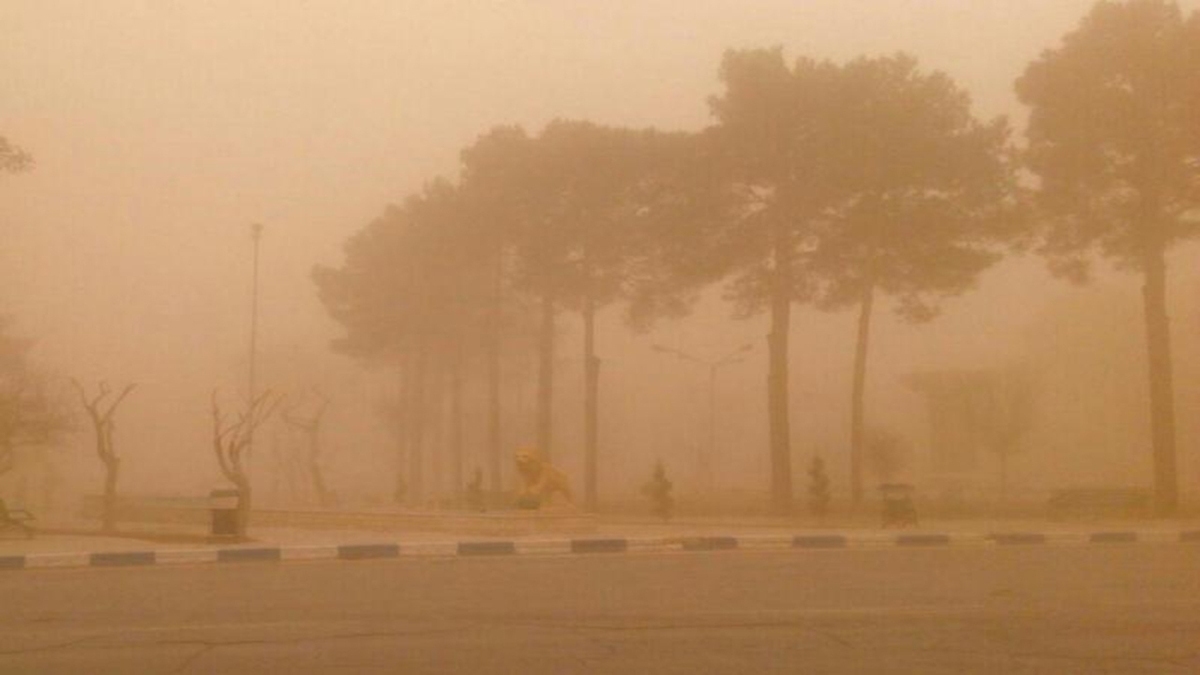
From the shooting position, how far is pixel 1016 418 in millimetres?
52594

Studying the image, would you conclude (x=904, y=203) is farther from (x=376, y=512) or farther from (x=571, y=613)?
(x=571, y=613)

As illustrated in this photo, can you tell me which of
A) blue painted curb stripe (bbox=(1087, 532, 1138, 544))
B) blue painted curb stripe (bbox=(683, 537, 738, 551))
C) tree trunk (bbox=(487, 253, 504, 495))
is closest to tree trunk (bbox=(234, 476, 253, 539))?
blue painted curb stripe (bbox=(683, 537, 738, 551))

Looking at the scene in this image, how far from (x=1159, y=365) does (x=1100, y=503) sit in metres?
3.47

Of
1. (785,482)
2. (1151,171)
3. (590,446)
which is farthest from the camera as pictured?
(590,446)

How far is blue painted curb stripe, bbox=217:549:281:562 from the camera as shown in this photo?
19641 millimetres

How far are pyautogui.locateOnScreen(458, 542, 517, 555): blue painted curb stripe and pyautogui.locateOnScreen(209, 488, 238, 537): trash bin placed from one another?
4.04 meters

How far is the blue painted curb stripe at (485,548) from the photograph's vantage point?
2094 cm

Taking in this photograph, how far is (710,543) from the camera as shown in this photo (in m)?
21.9

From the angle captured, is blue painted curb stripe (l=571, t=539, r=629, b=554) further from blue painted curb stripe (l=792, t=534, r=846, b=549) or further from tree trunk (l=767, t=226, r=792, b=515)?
tree trunk (l=767, t=226, r=792, b=515)

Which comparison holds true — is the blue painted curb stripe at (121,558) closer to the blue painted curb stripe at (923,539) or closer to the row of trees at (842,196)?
the blue painted curb stripe at (923,539)

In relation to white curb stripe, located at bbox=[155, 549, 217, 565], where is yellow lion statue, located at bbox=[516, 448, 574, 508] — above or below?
above

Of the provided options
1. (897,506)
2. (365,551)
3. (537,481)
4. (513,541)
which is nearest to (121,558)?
(365,551)

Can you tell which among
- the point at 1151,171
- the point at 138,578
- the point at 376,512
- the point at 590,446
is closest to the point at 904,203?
the point at 1151,171

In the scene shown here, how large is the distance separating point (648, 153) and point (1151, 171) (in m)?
14.5
